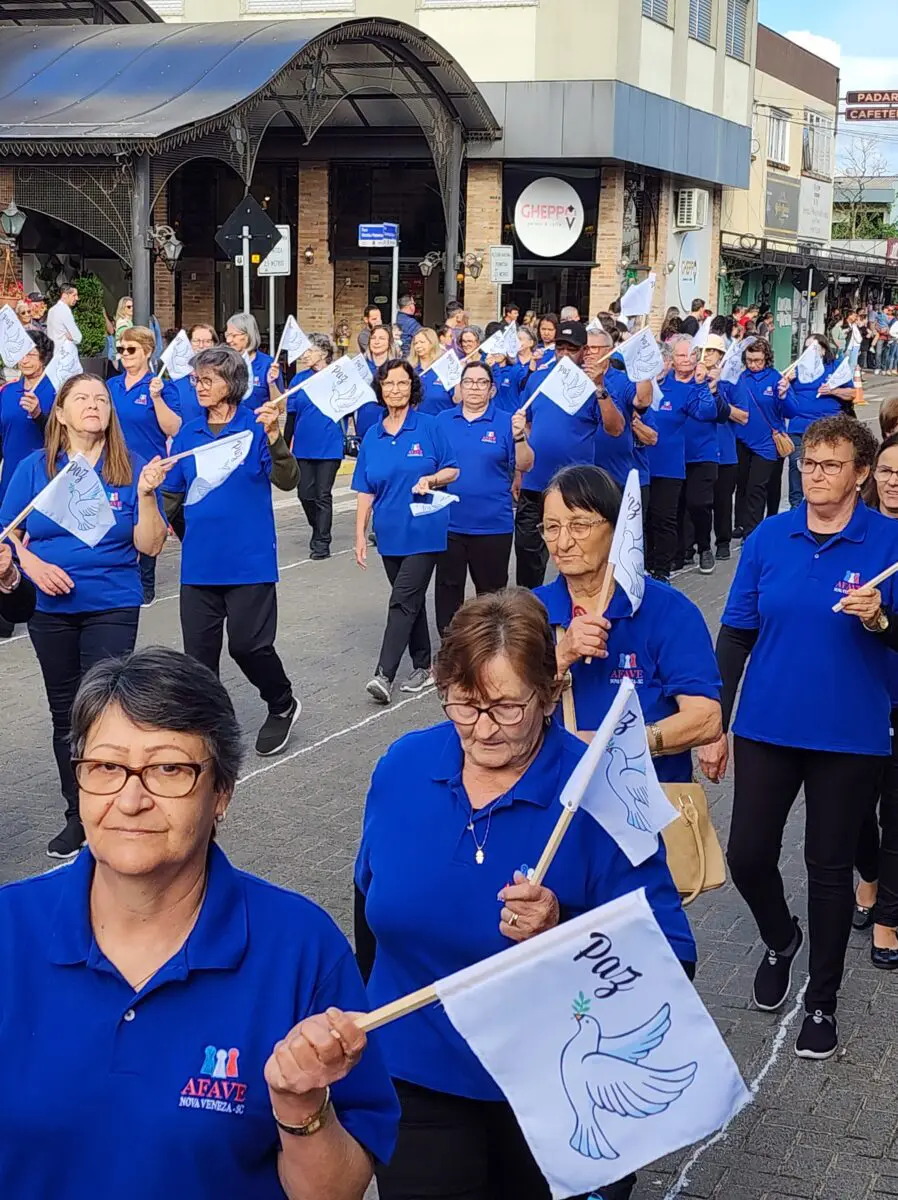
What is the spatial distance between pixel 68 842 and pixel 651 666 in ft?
11.0

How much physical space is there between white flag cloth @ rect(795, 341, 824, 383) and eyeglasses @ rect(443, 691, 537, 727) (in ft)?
40.9

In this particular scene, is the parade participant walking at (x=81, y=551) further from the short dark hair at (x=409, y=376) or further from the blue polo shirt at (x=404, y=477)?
the short dark hair at (x=409, y=376)

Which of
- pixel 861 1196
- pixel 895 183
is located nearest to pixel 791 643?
pixel 861 1196

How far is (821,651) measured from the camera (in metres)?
5.09

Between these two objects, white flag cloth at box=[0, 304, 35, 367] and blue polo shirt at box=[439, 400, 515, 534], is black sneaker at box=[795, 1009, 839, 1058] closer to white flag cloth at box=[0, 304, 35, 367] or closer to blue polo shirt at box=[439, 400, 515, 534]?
blue polo shirt at box=[439, 400, 515, 534]

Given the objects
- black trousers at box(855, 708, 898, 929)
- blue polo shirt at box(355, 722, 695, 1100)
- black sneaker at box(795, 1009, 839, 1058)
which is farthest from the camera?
Answer: black trousers at box(855, 708, 898, 929)

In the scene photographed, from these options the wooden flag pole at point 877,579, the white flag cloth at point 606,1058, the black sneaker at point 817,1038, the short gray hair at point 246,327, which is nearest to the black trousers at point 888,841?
the black sneaker at point 817,1038

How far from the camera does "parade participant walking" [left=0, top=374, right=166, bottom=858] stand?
22.0 feet

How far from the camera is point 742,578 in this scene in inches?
209

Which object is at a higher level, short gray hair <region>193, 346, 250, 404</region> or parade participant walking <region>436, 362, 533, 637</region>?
short gray hair <region>193, 346, 250, 404</region>

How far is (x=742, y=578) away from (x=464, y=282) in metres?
29.2

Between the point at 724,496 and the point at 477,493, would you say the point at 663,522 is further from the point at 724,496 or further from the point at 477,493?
the point at 477,493

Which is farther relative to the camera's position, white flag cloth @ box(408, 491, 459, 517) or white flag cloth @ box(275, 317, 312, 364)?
white flag cloth @ box(275, 317, 312, 364)

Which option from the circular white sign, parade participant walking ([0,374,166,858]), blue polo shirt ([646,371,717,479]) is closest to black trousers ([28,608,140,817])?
parade participant walking ([0,374,166,858])
